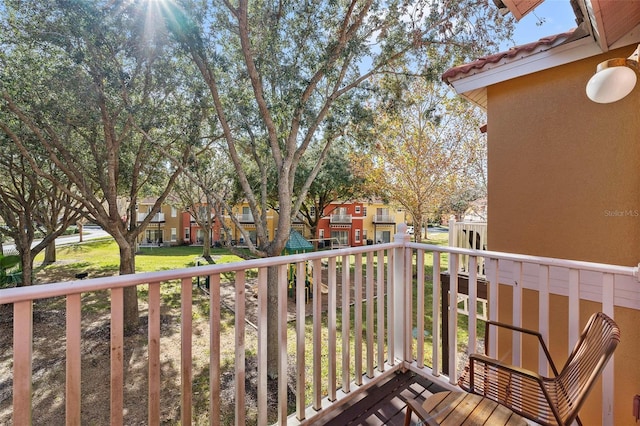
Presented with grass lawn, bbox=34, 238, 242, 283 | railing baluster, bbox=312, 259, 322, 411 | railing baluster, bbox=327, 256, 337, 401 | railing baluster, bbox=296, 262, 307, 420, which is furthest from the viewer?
grass lawn, bbox=34, 238, 242, 283

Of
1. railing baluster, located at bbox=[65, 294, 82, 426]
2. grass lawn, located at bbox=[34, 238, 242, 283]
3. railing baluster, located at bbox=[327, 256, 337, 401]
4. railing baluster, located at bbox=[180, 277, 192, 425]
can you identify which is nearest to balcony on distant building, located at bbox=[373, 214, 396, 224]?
grass lawn, located at bbox=[34, 238, 242, 283]

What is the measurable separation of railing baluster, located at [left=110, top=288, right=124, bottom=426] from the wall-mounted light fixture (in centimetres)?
249

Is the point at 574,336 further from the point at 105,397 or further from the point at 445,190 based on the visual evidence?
the point at 445,190

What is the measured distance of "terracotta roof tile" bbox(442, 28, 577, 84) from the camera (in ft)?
9.45

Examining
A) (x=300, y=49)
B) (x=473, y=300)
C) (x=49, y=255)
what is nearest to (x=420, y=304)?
(x=473, y=300)

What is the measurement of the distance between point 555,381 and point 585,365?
0.32m

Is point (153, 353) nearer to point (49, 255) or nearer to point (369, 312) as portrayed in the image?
point (369, 312)

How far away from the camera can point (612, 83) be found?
1541 mm

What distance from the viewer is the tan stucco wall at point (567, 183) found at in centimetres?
272

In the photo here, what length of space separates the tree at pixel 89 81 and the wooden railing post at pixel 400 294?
4.72 m

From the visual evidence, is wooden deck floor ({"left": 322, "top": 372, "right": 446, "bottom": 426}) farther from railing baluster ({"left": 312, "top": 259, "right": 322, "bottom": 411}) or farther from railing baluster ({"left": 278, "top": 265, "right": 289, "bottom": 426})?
railing baluster ({"left": 278, "top": 265, "right": 289, "bottom": 426})

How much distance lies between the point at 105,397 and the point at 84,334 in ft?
10.8

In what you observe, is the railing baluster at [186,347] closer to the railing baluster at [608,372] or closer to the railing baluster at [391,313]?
the railing baluster at [391,313]

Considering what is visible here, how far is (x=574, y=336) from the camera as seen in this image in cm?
191
